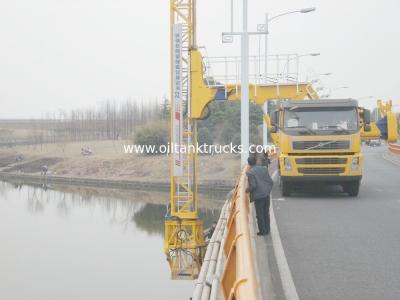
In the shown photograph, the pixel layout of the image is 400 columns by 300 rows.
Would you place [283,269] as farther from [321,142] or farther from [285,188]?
[285,188]

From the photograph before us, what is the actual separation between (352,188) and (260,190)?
6.14 meters

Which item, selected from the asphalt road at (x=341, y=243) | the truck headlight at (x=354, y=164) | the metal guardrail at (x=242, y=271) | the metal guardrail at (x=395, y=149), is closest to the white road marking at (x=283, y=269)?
the asphalt road at (x=341, y=243)

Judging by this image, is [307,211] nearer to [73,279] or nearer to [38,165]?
[73,279]

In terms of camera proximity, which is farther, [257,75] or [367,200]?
[257,75]

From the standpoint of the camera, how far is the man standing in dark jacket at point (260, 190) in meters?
8.91

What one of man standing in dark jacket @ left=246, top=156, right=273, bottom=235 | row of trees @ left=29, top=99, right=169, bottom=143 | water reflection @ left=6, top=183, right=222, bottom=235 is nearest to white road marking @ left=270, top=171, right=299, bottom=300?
man standing in dark jacket @ left=246, top=156, right=273, bottom=235

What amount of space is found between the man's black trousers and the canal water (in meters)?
9.28

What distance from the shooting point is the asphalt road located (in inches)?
241

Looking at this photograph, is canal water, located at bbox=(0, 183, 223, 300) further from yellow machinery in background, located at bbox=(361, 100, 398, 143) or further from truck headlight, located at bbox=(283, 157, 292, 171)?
yellow machinery in background, located at bbox=(361, 100, 398, 143)

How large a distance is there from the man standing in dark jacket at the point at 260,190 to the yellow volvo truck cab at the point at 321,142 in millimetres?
4497

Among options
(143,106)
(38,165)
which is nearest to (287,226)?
(38,165)

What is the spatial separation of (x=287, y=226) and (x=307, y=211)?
1.89 m

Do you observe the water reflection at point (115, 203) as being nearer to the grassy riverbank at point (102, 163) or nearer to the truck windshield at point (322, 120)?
the grassy riverbank at point (102, 163)

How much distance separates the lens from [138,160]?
179 feet
